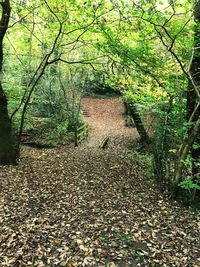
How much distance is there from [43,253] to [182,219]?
329cm

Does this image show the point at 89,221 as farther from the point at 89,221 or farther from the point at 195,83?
the point at 195,83

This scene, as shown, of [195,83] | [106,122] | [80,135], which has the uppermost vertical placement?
[195,83]

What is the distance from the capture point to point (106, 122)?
908 inches

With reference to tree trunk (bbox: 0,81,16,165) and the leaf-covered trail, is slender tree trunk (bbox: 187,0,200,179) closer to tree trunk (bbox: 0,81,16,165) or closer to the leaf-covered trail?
the leaf-covered trail

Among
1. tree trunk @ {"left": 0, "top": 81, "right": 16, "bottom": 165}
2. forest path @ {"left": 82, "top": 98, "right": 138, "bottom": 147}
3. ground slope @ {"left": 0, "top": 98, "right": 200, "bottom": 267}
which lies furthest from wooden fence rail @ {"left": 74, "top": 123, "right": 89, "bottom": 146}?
tree trunk @ {"left": 0, "top": 81, "right": 16, "bottom": 165}

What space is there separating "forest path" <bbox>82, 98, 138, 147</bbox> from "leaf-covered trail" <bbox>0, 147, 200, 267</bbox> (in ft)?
24.3

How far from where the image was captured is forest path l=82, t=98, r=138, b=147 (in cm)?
1709

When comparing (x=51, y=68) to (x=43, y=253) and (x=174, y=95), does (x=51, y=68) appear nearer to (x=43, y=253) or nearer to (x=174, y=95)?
(x=174, y=95)

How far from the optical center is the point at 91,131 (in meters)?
19.8

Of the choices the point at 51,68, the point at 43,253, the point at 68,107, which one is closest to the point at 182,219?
the point at 43,253

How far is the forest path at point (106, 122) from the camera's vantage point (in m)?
17.1

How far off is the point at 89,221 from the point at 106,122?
57.4 ft

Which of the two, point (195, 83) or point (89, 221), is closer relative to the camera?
point (89, 221)

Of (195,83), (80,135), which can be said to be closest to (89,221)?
(195,83)
